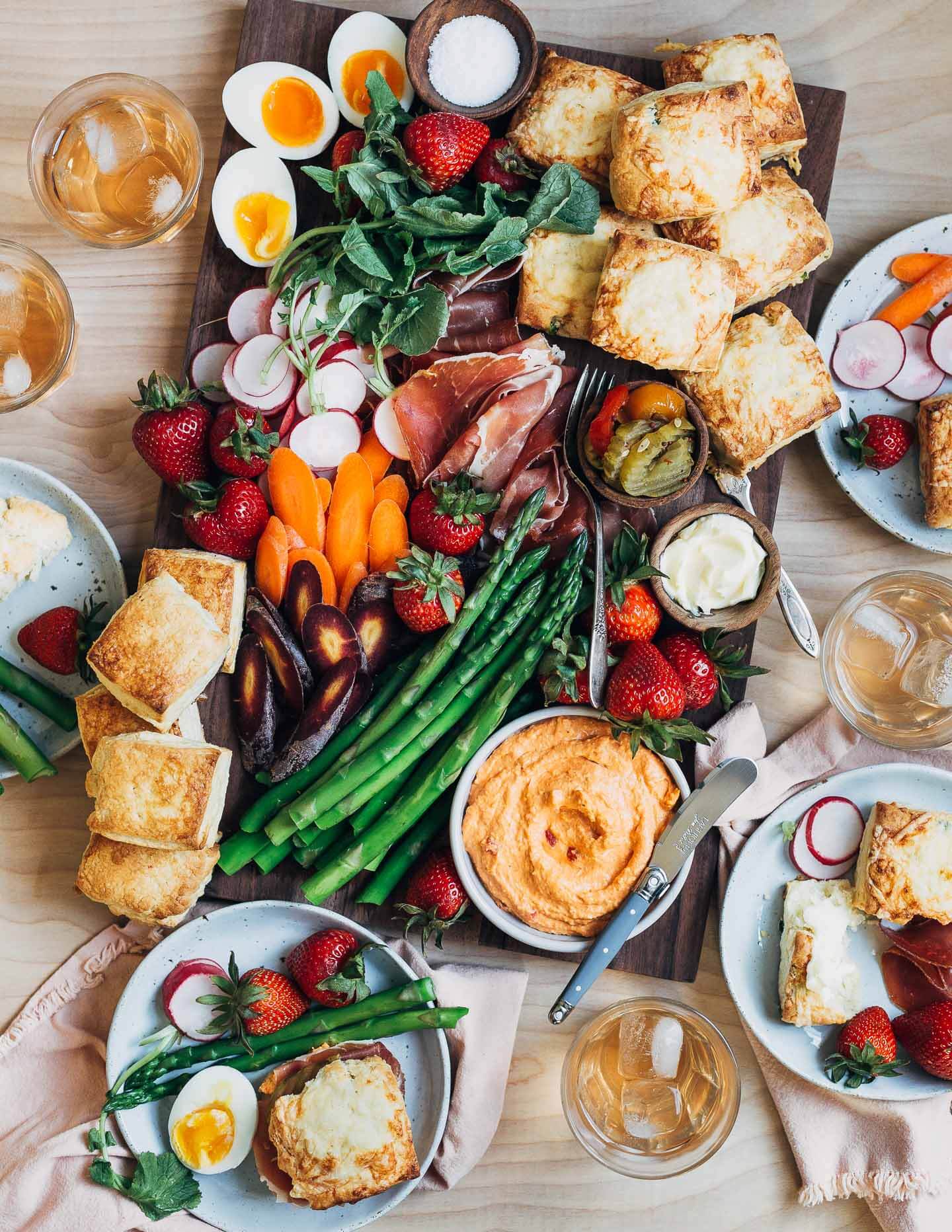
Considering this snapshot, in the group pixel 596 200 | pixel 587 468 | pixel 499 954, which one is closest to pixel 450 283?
pixel 596 200

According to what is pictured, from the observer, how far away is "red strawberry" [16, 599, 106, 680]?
2.83 metres

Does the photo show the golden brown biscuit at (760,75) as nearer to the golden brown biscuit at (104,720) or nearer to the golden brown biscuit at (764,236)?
the golden brown biscuit at (764,236)

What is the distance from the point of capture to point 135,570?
299 centimetres

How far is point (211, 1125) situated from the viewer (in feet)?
9.01

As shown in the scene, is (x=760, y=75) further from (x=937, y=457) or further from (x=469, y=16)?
(x=937, y=457)

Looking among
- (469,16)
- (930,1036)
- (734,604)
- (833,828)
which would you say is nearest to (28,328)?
(469,16)

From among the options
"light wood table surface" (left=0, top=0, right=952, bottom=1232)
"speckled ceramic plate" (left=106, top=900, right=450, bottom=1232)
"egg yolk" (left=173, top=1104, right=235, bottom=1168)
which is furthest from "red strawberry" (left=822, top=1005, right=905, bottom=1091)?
"egg yolk" (left=173, top=1104, right=235, bottom=1168)

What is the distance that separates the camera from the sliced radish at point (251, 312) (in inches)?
113

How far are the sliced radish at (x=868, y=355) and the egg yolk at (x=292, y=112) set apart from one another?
1.63 meters

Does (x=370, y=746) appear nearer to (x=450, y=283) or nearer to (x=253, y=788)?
(x=253, y=788)

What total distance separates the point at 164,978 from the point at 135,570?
46.1 inches

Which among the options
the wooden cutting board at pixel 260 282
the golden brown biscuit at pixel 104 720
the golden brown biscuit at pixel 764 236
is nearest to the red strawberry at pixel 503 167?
the wooden cutting board at pixel 260 282

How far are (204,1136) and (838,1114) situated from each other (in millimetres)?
1793

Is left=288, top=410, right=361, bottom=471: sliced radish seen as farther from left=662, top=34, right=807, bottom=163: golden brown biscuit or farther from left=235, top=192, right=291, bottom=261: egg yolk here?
left=662, top=34, right=807, bottom=163: golden brown biscuit
